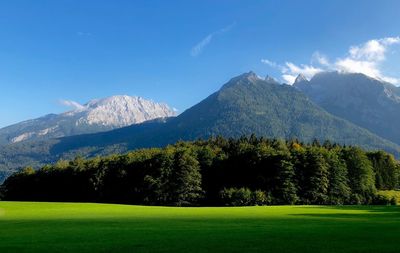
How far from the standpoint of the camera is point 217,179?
11600 centimetres

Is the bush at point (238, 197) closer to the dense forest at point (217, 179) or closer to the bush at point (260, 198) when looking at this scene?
the dense forest at point (217, 179)

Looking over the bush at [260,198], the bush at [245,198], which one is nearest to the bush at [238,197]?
the bush at [245,198]

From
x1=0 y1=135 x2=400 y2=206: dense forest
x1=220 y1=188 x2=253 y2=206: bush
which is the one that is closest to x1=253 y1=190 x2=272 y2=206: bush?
x1=0 y1=135 x2=400 y2=206: dense forest

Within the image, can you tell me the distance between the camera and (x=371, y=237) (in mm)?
23766

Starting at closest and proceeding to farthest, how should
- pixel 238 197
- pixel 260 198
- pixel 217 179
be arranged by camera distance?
pixel 260 198 < pixel 238 197 < pixel 217 179

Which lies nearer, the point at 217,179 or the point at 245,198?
the point at 245,198

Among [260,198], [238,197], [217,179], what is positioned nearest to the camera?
[260,198]

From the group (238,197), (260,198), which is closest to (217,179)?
(238,197)

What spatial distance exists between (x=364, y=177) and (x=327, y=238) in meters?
101

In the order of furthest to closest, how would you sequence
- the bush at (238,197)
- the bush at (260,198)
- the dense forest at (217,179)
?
the dense forest at (217,179), the bush at (260,198), the bush at (238,197)

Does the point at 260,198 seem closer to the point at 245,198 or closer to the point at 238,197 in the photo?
the point at 245,198

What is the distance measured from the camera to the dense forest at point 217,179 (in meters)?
104

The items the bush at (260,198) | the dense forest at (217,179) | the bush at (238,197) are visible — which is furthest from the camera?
the dense forest at (217,179)

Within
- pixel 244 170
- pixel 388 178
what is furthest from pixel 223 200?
pixel 388 178
